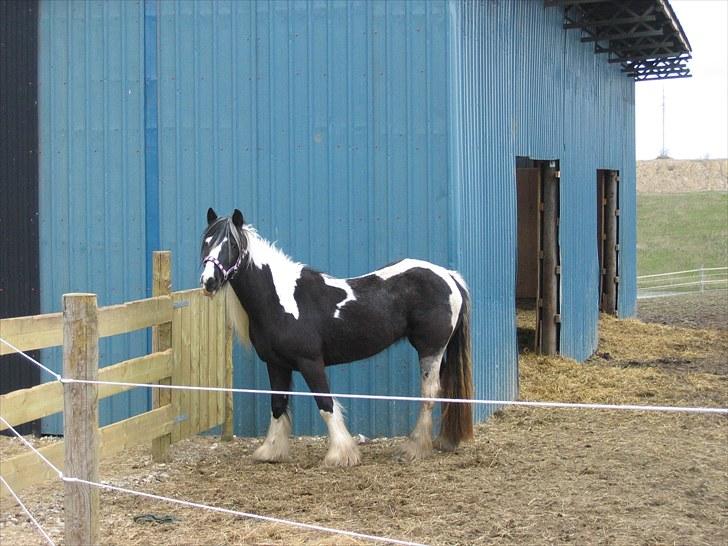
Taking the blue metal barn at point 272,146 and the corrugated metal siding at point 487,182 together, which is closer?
the blue metal barn at point 272,146

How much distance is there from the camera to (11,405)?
524 centimetres

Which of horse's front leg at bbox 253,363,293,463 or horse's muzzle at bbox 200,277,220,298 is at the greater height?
horse's muzzle at bbox 200,277,220,298

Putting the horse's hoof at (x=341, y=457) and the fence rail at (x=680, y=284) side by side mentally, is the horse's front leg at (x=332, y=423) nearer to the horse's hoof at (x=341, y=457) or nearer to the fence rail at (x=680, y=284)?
the horse's hoof at (x=341, y=457)

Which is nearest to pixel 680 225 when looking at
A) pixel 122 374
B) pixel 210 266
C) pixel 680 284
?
pixel 680 284

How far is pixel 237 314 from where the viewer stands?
7.64m

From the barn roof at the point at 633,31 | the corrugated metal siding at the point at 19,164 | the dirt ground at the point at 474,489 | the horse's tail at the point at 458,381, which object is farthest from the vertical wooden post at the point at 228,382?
the barn roof at the point at 633,31

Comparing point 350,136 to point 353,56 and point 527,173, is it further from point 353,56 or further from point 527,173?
point 527,173

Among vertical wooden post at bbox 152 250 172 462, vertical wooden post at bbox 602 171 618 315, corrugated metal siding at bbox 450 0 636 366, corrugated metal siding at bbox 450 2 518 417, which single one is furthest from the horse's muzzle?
vertical wooden post at bbox 602 171 618 315

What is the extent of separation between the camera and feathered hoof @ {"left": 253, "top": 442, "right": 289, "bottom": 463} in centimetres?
769

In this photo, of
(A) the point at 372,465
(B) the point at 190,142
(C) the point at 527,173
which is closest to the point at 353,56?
(B) the point at 190,142

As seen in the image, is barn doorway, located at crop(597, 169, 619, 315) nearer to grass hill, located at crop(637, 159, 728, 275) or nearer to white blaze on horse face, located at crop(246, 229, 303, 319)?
white blaze on horse face, located at crop(246, 229, 303, 319)

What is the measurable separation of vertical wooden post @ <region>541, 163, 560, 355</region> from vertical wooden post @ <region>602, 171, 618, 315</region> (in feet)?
16.5

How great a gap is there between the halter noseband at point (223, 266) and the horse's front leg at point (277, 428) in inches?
33.2

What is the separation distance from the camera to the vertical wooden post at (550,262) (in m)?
12.5
